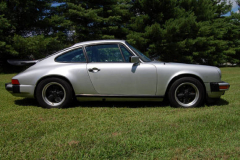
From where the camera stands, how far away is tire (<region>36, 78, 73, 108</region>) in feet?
12.6

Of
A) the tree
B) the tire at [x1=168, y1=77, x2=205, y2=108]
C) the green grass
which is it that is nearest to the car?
the tire at [x1=168, y1=77, x2=205, y2=108]

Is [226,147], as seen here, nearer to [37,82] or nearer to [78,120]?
[78,120]

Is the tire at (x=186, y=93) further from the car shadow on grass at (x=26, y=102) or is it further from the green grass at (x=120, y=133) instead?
the car shadow on grass at (x=26, y=102)

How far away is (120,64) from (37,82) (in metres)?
1.67

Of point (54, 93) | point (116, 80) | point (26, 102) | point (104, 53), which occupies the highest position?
point (104, 53)

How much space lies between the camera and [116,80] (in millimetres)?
3758

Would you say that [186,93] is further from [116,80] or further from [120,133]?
[120,133]

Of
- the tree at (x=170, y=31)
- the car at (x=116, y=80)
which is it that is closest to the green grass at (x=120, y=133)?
the car at (x=116, y=80)

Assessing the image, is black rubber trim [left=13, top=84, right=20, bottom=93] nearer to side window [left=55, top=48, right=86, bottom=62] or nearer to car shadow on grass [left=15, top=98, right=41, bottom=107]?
car shadow on grass [left=15, top=98, right=41, bottom=107]

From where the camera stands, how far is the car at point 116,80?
3.73 meters

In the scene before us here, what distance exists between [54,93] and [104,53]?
127cm

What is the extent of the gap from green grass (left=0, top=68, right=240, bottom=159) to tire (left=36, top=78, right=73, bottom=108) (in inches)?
6.5

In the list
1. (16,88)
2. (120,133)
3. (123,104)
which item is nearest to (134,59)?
(123,104)

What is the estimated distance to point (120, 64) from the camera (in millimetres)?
3812
